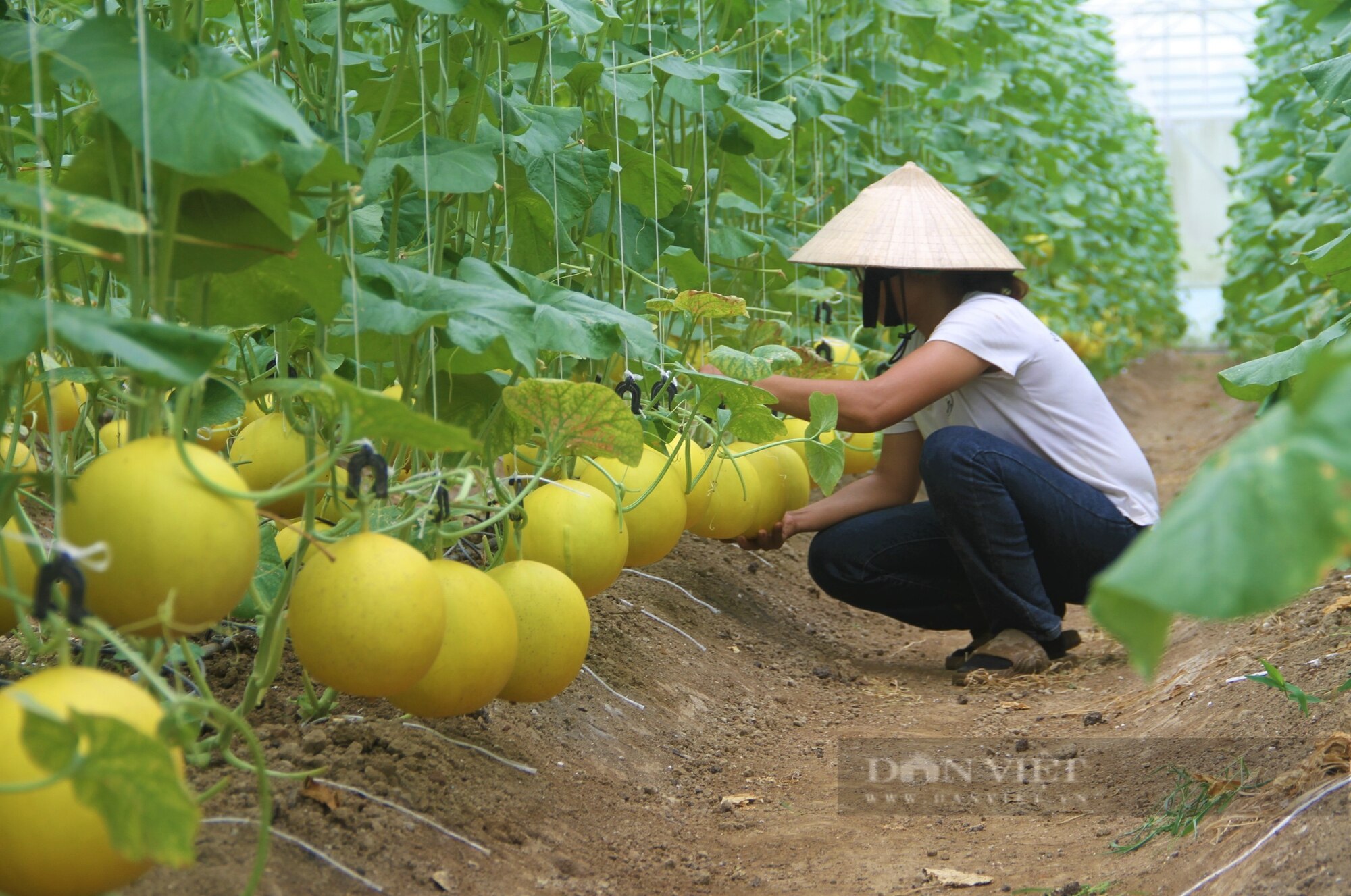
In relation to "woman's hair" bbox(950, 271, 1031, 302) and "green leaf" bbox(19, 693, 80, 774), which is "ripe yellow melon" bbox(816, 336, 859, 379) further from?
"green leaf" bbox(19, 693, 80, 774)

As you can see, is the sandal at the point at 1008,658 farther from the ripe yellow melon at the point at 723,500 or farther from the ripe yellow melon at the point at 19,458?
the ripe yellow melon at the point at 19,458

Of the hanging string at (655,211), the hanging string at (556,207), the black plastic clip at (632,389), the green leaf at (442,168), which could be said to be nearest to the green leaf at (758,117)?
the hanging string at (655,211)

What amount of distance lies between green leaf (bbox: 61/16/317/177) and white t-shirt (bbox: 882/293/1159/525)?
2009 mm

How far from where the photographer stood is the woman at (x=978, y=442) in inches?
110

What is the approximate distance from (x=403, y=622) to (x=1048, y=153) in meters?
6.11

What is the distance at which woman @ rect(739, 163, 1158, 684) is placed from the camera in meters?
2.80

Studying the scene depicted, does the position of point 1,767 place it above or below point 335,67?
below

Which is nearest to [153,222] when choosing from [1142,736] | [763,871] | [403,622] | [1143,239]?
[403,622]

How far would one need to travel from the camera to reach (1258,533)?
744 millimetres

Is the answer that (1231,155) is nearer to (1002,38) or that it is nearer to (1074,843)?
(1002,38)

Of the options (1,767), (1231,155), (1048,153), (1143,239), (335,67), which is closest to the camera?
(1,767)

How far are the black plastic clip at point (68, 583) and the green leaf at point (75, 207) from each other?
25 cm

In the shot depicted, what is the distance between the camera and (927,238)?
2846 millimetres

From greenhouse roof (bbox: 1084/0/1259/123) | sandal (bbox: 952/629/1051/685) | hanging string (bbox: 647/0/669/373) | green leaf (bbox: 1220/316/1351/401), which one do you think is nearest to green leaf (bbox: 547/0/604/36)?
hanging string (bbox: 647/0/669/373)
